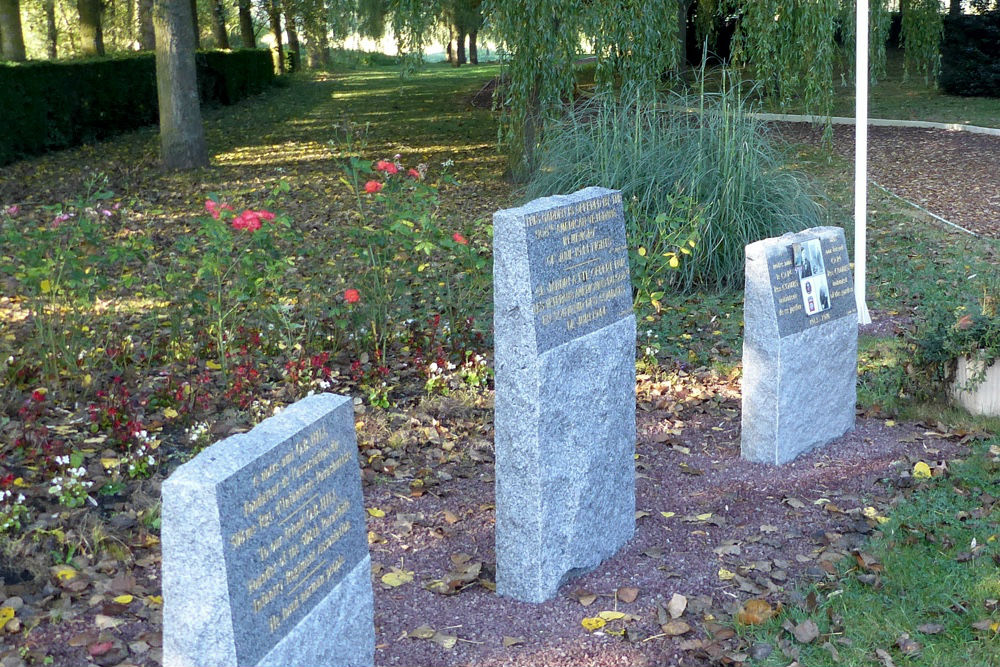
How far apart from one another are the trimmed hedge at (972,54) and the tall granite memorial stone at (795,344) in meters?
15.4

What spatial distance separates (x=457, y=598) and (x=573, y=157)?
5.08 m

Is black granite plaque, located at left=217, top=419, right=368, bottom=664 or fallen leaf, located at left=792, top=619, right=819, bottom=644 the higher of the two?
black granite plaque, located at left=217, top=419, right=368, bottom=664

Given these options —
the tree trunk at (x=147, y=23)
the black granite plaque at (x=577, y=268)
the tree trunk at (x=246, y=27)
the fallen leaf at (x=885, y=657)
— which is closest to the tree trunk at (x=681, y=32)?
the black granite plaque at (x=577, y=268)

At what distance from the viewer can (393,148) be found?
15305 mm

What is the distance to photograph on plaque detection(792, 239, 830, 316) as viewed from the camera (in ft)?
15.5

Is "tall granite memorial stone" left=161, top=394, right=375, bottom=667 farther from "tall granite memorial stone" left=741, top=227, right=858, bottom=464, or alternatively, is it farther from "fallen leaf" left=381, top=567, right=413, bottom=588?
"tall granite memorial stone" left=741, top=227, right=858, bottom=464

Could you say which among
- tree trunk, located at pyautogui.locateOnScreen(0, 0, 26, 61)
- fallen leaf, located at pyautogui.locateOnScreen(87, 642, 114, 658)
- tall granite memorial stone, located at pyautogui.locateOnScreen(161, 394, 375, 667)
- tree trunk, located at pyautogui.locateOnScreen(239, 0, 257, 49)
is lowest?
fallen leaf, located at pyautogui.locateOnScreen(87, 642, 114, 658)

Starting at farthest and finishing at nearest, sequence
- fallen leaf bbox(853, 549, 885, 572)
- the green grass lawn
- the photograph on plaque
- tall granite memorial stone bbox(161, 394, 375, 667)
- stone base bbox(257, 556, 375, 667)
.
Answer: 1. the green grass lawn
2. the photograph on plaque
3. fallen leaf bbox(853, 549, 885, 572)
4. stone base bbox(257, 556, 375, 667)
5. tall granite memorial stone bbox(161, 394, 375, 667)

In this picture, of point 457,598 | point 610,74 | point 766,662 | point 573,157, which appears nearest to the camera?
point 766,662

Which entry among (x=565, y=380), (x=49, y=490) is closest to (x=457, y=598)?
(x=565, y=380)

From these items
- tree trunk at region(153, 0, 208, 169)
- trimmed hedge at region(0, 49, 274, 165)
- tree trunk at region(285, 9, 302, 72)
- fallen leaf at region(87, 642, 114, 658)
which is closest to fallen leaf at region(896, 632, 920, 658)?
fallen leaf at region(87, 642, 114, 658)

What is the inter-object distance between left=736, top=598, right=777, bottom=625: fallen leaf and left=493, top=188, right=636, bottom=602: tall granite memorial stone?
0.63 metres

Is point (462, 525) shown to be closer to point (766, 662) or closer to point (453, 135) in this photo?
point (766, 662)

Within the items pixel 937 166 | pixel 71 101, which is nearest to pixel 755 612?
pixel 937 166
